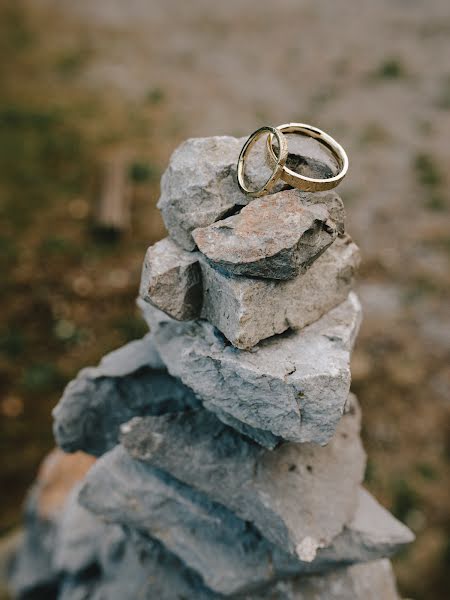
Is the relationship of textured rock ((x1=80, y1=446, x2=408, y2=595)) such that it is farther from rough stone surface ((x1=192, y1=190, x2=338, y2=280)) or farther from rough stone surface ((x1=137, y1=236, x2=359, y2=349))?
rough stone surface ((x1=192, y1=190, x2=338, y2=280))

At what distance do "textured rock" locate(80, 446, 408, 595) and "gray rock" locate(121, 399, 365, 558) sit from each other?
19 cm

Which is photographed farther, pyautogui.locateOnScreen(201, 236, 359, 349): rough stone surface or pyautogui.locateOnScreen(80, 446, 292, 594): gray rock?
pyautogui.locateOnScreen(80, 446, 292, 594): gray rock

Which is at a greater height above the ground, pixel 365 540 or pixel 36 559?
pixel 365 540

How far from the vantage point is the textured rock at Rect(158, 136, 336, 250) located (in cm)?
238

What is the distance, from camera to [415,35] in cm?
1221

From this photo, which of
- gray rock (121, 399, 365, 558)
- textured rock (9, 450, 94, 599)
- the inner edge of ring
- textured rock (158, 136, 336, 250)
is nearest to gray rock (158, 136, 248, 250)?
textured rock (158, 136, 336, 250)

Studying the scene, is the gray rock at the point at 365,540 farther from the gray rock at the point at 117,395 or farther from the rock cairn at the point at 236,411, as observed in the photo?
the gray rock at the point at 117,395

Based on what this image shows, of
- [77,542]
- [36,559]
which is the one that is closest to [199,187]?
[77,542]

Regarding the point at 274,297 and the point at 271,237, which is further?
the point at 274,297

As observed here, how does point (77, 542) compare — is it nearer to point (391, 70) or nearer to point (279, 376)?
point (279, 376)

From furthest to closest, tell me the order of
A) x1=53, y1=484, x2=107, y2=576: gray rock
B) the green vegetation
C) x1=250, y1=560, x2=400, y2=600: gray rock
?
the green vegetation < x1=53, y1=484, x2=107, y2=576: gray rock < x1=250, y1=560, x2=400, y2=600: gray rock

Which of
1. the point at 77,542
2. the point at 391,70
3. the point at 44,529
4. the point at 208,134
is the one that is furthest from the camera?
the point at 391,70

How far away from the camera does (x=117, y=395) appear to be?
3154mm

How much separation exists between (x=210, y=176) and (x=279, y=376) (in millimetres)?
861
